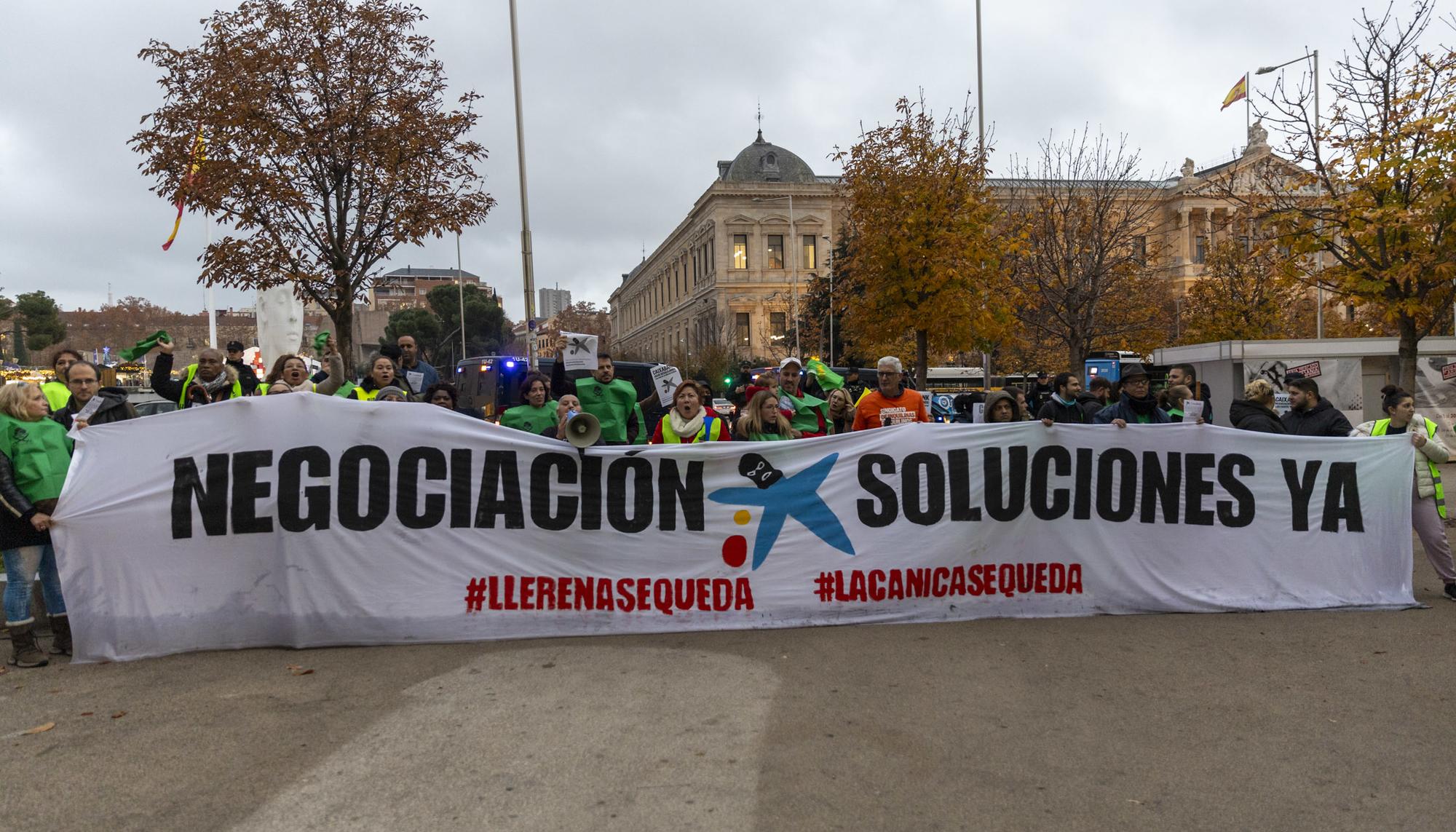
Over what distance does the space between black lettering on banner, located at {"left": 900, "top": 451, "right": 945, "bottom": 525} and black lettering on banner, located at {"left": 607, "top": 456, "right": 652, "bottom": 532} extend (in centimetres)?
174

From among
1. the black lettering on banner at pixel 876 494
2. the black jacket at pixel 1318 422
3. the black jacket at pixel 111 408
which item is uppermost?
the black jacket at pixel 111 408

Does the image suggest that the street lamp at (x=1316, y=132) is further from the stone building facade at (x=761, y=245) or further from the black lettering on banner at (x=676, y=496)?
the stone building facade at (x=761, y=245)

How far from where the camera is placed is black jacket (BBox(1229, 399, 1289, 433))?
7.83m

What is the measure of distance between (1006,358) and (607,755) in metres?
42.9

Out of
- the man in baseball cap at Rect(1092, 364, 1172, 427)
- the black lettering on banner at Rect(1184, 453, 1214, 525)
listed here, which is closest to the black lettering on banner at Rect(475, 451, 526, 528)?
the black lettering on banner at Rect(1184, 453, 1214, 525)

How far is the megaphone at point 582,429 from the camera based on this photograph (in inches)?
260

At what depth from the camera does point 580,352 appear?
9430mm

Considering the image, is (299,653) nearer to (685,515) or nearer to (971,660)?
(685,515)

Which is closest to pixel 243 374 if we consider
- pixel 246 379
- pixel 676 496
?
pixel 246 379

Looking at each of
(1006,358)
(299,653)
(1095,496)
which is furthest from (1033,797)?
(1006,358)

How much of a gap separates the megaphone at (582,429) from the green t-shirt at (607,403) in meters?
2.13

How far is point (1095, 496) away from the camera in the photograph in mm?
7031

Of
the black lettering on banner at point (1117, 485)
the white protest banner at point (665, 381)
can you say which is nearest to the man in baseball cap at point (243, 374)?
the white protest banner at point (665, 381)

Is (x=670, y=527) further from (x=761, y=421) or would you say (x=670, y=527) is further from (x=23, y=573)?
(x=23, y=573)
